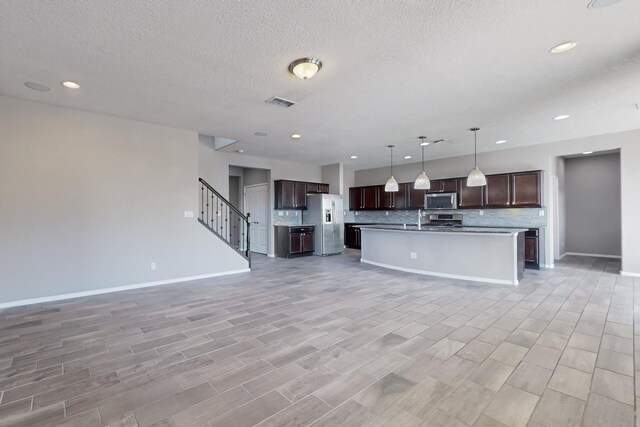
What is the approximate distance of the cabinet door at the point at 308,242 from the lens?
324 inches

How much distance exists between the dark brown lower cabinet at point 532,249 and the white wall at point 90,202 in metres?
6.73

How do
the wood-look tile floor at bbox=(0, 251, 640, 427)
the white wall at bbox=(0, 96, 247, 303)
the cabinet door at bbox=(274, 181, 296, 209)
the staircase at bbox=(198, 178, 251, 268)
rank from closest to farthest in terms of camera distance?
the wood-look tile floor at bbox=(0, 251, 640, 427) < the white wall at bbox=(0, 96, 247, 303) < the staircase at bbox=(198, 178, 251, 268) < the cabinet door at bbox=(274, 181, 296, 209)

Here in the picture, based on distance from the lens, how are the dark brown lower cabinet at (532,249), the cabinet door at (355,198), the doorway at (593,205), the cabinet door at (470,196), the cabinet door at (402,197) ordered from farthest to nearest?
the cabinet door at (355,198)
the cabinet door at (402,197)
the doorway at (593,205)
the cabinet door at (470,196)
the dark brown lower cabinet at (532,249)

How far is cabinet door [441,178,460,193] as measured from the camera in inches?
300

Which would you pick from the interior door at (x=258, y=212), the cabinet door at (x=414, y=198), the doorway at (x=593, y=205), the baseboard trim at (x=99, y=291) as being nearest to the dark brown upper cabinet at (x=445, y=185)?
the cabinet door at (x=414, y=198)

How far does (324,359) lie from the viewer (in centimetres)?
240

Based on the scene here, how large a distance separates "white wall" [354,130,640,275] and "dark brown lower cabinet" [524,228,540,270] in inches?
19.0

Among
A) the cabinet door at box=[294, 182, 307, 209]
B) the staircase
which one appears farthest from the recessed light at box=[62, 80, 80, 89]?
the cabinet door at box=[294, 182, 307, 209]

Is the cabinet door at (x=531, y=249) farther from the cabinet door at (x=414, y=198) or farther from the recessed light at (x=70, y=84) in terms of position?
the recessed light at (x=70, y=84)

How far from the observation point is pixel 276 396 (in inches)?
75.5

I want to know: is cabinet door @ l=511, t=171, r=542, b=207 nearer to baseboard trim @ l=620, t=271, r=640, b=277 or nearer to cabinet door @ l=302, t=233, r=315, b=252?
baseboard trim @ l=620, t=271, r=640, b=277

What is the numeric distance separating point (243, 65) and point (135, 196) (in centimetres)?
311

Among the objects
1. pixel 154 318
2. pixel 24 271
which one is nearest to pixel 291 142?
pixel 154 318

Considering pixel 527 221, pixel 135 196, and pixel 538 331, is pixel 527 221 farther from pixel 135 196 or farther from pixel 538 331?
pixel 135 196
